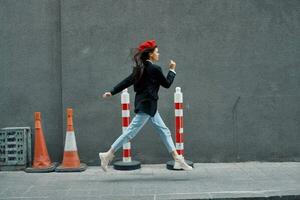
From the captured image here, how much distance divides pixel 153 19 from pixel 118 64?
963mm

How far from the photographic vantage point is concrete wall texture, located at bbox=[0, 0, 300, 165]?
26.8 ft

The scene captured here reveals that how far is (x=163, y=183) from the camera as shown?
259 inches

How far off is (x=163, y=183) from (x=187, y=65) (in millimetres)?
2425

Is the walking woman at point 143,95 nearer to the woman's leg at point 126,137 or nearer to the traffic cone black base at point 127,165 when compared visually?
the woman's leg at point 126,137

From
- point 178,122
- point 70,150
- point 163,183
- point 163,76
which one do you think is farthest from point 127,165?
point 163,76

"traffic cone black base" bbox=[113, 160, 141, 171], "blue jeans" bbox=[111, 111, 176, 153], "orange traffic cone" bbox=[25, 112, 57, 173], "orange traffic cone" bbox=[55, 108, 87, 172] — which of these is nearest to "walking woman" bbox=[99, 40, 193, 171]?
"blue jeans" bbox=[111, 111, 176, 153]

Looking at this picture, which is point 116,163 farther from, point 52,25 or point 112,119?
point 52,25

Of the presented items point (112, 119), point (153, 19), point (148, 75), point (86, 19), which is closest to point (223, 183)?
point (148, 75)

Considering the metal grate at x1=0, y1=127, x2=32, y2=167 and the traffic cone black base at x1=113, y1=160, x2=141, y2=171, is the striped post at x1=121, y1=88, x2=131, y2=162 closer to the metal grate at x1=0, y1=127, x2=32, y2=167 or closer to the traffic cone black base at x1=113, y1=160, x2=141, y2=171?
the traffic cone black base at x1=113, y1=160, x2=141, y2=171

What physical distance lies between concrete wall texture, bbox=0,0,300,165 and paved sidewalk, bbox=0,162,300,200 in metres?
0.46

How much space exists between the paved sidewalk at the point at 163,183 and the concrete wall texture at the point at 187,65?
1.50 ft

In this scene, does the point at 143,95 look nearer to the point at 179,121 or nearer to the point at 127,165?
the point at 179,121

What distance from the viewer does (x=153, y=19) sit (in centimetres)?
816

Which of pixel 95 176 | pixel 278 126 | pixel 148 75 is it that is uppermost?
pixel 148 75
